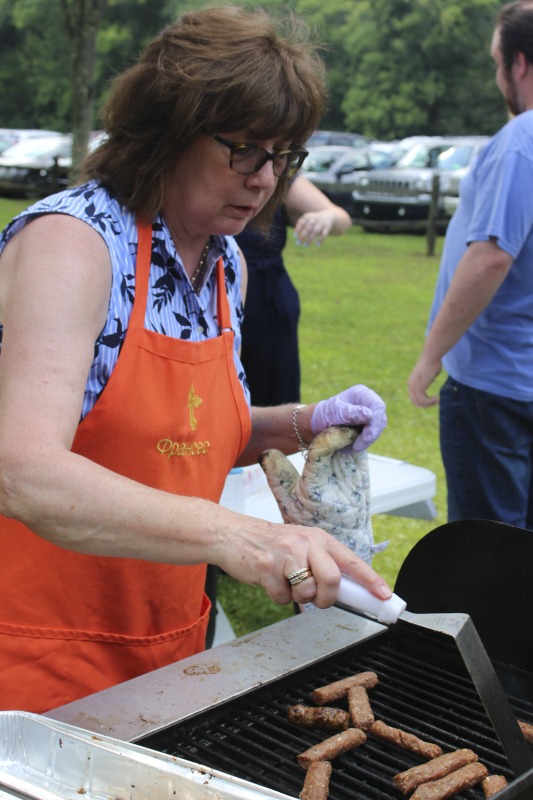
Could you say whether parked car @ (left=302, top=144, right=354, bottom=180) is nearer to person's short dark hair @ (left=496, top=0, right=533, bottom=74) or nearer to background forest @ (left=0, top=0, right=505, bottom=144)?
background forest @ (left=0, top=0, right=505, bottom=144)

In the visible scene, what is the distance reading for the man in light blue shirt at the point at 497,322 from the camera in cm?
319

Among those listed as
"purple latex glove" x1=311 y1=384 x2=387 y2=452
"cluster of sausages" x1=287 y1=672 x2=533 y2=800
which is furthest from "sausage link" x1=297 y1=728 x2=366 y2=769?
"purple latex glove" x1=311 y1=384 x2=387 y2=452

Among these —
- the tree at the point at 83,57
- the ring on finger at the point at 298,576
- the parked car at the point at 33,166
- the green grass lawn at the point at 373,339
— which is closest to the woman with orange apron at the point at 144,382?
the ring on finger at the point at 298,576

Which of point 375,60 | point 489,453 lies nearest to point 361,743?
point 489,453

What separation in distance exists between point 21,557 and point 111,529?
0.40m

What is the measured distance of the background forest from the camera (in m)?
36.7

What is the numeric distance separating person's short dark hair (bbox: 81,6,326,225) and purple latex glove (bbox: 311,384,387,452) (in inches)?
23.1

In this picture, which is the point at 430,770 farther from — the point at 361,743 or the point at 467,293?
the point at 467,293

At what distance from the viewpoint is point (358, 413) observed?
213 centimetres

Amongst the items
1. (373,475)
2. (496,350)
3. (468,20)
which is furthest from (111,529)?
(468,20)

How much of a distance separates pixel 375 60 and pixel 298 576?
40771 millimetres

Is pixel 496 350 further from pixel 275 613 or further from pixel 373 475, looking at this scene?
pixel 275 613

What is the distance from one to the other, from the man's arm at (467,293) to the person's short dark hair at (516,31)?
0.67 meters

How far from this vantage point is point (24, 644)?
1911 millimetres
